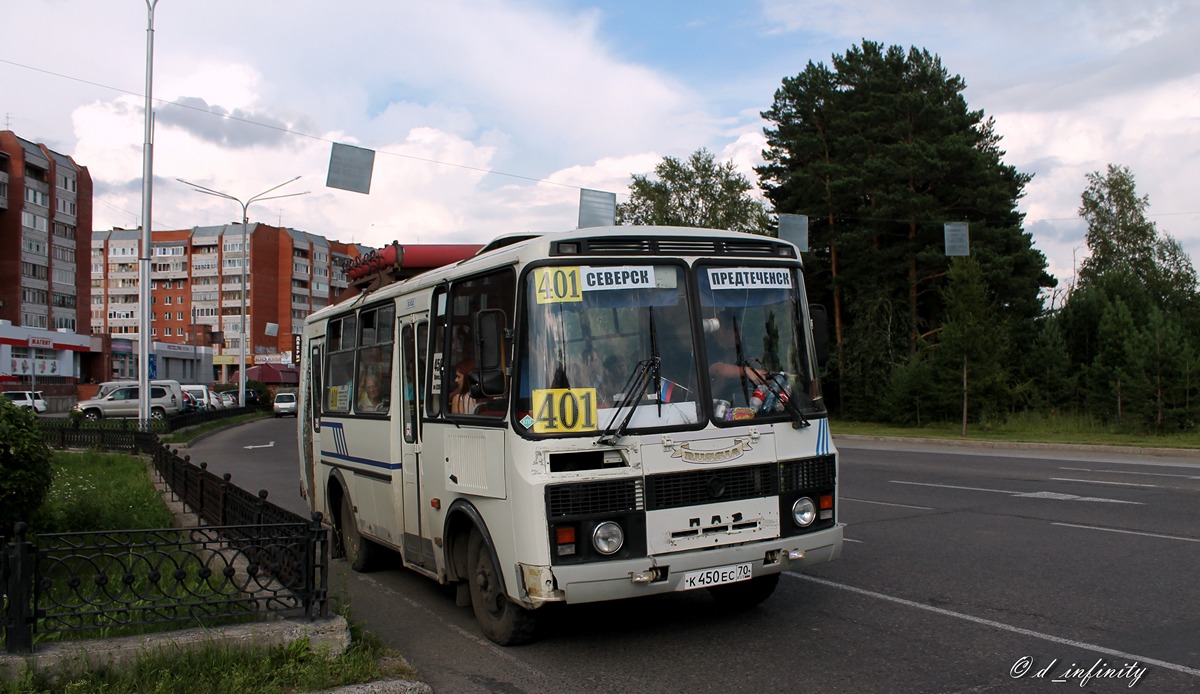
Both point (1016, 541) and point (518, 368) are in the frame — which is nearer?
point (518, 368)

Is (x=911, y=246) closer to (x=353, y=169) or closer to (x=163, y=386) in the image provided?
(x=353, y=169)

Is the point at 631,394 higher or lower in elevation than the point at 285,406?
higher

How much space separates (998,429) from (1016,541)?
972 inches

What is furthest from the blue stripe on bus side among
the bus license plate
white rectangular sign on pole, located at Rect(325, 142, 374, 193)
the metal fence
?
white rectangular sign on pole, located at Rect(325, 142, 374, 193)

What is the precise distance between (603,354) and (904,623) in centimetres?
288

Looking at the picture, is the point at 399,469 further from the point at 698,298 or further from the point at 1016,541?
the point at 1016,541

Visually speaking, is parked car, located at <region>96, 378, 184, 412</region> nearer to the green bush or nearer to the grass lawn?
the green bush

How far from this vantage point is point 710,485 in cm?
616

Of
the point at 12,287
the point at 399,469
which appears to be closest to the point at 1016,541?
the point at 399,469

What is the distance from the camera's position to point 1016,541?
9930mm

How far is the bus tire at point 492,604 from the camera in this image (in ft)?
21.0

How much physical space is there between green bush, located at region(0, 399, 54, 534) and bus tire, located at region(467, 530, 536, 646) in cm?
400

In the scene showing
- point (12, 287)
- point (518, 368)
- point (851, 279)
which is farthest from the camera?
point (12, 287)

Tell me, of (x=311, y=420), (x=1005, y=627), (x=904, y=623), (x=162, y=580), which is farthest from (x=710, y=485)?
(x=311, y=420)
